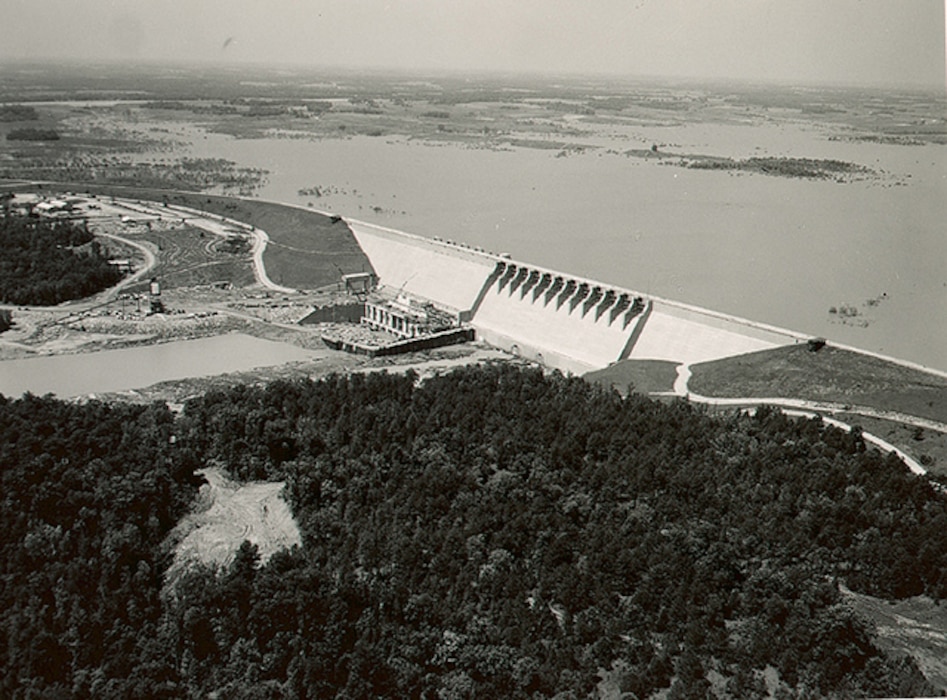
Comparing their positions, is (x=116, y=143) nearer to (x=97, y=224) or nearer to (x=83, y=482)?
(x=97, y=224)

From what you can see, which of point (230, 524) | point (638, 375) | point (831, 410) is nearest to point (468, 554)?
point (230, 524)

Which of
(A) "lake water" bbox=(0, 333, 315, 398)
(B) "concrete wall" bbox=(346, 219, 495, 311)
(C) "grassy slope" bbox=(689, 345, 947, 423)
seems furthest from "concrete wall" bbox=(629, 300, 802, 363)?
(A) "lake water" bbox=(0, 333, 315, 398)

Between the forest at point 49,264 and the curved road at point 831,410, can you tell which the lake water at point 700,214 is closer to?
the curved road at point 831,410

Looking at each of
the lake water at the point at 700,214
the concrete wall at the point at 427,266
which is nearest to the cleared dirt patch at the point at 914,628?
the lake water at the point at 700,214

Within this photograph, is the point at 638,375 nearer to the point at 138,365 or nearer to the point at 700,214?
the point at 138,365

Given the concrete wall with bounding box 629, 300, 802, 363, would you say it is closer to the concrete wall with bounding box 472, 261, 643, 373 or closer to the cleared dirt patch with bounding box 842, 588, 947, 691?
the concrete wall with bounding box 472, 261, 643, 373
